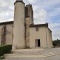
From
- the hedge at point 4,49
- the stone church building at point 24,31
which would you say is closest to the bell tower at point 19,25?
the stone church building at point 24,31

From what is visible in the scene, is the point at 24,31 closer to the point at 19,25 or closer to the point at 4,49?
the point at 19,25

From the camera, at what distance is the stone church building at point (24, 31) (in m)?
31.1

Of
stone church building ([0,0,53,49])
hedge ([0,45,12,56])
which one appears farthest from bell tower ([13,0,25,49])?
hedge ([0,45,12,56])

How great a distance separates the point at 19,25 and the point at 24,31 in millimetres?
1872

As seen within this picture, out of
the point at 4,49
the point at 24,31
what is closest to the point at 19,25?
the point at 24,31

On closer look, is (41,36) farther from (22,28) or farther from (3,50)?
(3,50)

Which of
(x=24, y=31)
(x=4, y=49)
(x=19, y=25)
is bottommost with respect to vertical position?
(x=4, y=49)

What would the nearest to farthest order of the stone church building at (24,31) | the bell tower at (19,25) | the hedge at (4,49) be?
the hedge at (4,49) < the stone church building at (24,31) < the bell tower at (19,25)

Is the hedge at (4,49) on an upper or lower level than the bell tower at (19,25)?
lower

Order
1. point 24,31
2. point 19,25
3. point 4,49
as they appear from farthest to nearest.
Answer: point 24,31 < point 19,25 < point 4,49

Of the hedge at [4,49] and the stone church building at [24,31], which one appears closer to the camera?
the hedge at [4,49]

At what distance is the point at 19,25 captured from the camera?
106 feet

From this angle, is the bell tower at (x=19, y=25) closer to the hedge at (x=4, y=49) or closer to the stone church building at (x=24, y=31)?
the stone church building at (x=24, y=31)

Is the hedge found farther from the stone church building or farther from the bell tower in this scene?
the bell tower
